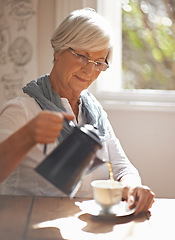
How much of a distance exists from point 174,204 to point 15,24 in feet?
4.84

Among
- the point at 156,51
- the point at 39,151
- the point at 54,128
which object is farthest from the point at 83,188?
the point at 156,51

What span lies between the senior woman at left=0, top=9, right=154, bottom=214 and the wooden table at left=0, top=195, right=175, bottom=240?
0.16 meters

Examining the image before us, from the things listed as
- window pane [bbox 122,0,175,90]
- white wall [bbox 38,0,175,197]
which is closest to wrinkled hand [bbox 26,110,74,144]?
white wall [bbox 38,0,175,197]

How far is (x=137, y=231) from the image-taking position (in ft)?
3.78

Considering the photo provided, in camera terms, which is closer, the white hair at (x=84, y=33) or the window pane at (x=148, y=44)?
the white hair at (x=84, y=33)

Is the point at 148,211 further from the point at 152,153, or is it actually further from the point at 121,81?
the point at 121,81

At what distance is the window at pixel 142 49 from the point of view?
8.83 feet

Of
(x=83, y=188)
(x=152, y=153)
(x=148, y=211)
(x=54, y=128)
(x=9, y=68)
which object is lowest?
(x=152, y=153)

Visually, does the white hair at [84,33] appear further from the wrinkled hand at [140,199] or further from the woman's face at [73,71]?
the wrinkled hand at [140,199]

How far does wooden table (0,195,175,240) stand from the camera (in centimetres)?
110

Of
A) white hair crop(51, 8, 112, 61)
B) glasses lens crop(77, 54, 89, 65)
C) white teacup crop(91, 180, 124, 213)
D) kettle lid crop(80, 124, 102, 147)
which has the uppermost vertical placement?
white hair crop(51, 8, 112, 61)

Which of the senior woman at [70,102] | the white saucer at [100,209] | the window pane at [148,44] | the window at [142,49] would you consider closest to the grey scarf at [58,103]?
the senior woman at [70,102]

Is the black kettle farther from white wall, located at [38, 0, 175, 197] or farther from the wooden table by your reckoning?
white wall, located at [38, 0, 175, 197]

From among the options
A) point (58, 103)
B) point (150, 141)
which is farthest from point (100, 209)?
point (150, 141)
